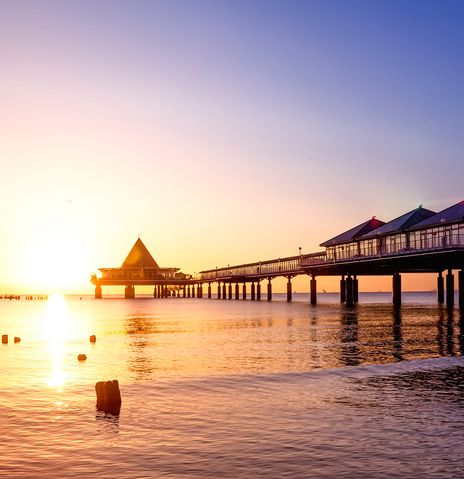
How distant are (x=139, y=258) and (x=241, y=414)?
506 feet

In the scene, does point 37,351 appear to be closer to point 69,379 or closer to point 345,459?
point 69,379

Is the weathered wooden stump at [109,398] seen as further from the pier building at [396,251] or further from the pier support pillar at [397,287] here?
the pier support pillar at [397,287]

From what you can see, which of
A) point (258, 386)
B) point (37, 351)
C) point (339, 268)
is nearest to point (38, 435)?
point (258, 386)

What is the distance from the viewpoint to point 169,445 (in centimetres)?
1362

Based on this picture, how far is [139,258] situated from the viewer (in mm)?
168625

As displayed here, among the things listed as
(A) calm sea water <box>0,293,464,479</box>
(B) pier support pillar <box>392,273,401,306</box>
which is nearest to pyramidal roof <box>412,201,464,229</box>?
(B) pier support pillar <box>392,273,401,306</box>

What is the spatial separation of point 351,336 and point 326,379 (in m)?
17.6

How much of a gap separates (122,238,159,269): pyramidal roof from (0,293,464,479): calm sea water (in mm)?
135107

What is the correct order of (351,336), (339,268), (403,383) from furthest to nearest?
1. (339,268)
2. (351,336)
3. (403,383)

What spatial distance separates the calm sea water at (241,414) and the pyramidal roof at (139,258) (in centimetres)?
13511

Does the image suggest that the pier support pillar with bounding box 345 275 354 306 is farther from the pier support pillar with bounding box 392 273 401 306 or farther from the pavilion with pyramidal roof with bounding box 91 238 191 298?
the pavilion with pyramidal roof with bounding box 91 238 191 298

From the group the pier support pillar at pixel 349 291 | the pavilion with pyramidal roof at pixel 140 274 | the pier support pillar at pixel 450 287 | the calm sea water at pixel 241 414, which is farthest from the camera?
the pavilion with pyramidal roof at pixel 140 274

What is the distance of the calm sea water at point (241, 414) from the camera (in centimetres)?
1223

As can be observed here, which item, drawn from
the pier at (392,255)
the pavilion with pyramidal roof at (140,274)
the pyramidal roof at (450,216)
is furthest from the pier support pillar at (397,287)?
the pavilion with pyramidal roof at (140,274)
